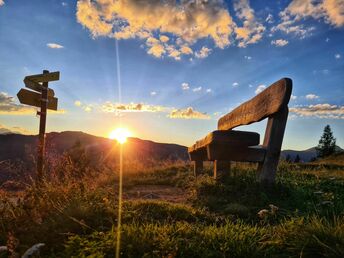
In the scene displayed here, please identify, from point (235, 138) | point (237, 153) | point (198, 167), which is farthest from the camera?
point (198, 167)

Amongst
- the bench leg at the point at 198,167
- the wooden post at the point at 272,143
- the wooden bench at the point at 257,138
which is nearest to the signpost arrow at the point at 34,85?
the wooden bench at the point at 257,138

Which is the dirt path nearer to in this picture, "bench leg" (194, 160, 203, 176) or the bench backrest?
"bench leg" (194, 160, 203, 176)

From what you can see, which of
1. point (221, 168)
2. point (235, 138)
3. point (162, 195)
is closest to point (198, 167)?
point (162, 195)

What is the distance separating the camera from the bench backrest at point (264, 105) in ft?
15.4

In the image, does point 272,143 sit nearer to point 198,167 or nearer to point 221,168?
point 221,168


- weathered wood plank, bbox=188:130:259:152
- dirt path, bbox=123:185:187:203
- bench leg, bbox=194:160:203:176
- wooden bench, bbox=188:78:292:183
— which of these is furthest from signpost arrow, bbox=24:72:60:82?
bench leg, bbox=194:160:203:176

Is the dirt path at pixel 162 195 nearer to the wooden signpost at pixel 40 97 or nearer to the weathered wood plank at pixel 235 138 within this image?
the weathered wood plank at pixel 235 138

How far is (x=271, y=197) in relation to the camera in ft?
16.9

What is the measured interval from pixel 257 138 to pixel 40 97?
462 cm

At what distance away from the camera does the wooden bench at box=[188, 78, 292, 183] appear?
4.90 meters

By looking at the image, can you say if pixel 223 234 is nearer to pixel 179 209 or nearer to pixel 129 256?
pixel 129 256

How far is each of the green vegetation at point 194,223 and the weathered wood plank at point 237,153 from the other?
44 centimetres

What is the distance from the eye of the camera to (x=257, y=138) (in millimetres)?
5480

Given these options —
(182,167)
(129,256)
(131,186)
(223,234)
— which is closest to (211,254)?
(223,234)
